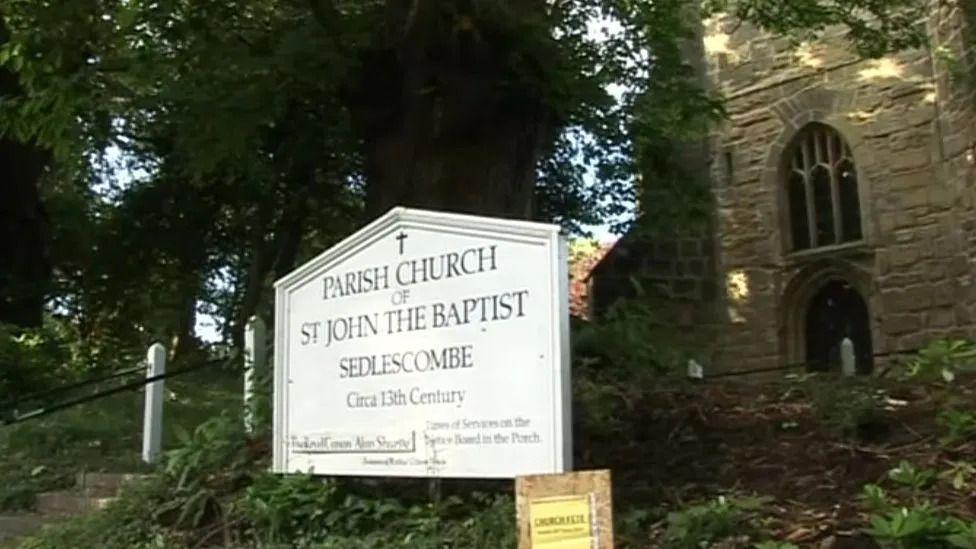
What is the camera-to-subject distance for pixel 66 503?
23.2 feet

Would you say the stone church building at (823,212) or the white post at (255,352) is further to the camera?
the stone church building at (823,212)

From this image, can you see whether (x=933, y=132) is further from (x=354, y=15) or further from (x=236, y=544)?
(x=236, y=544)

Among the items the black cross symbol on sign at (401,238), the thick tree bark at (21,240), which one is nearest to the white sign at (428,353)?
the black cross symbol on sign at (401,238)

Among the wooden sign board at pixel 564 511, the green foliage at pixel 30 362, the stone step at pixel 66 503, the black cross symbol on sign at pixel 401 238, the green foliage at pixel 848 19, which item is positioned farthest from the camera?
the green foliage at pixel 848 19

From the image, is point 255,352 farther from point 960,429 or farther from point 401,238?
point 960,429

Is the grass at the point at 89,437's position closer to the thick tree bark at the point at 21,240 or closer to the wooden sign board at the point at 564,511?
the wooden sign board at the point at 564,511

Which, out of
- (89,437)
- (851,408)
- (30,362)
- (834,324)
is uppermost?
(834,324)

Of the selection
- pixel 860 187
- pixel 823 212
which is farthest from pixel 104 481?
pixel 823 212

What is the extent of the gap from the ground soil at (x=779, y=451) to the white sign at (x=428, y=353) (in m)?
0.63

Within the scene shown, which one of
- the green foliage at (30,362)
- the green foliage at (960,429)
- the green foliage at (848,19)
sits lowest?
the green foliage at (960,429)

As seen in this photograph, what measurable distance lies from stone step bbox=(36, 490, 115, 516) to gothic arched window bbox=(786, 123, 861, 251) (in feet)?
42.9

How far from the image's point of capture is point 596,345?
24.2ft

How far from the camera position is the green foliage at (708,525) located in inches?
161

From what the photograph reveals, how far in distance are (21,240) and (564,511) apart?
570 inches
